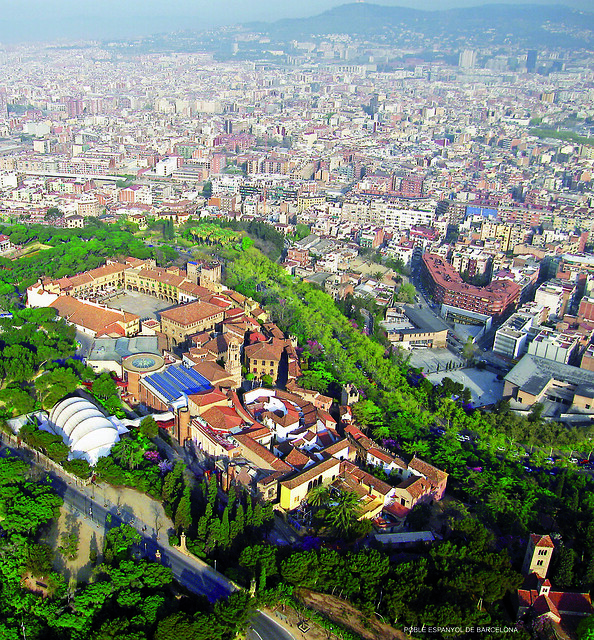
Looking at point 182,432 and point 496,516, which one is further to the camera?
point 182,432

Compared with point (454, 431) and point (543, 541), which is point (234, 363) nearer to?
point (454, 431)

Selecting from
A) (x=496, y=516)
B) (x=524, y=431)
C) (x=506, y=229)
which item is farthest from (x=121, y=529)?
(x=506, y=229)

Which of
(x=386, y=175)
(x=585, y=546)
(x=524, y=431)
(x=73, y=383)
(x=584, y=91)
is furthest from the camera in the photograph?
(x=584, y=91)

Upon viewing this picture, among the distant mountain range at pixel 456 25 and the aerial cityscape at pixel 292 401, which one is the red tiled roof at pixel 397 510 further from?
the distant mountain range at pixel 456 25

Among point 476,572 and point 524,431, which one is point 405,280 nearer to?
point 524,431

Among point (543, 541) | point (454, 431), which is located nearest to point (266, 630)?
point (543, 541)

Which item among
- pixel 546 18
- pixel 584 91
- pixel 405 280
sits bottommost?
pixel 405 280

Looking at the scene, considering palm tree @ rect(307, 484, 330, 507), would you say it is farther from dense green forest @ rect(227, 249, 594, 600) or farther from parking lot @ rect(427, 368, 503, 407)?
parking lot @ rect(427, 368, 503, 407)

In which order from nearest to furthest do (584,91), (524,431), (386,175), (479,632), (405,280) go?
(479,632)
(524,431)
(405,280)
(386,175)
(584,91)
